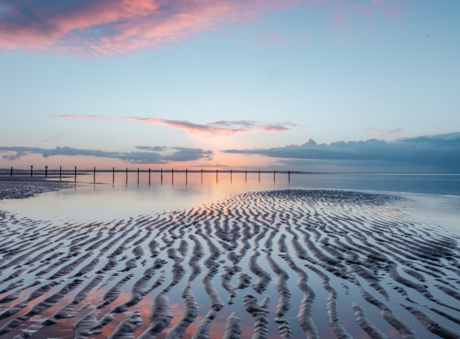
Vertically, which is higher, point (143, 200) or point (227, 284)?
point (227, 284)

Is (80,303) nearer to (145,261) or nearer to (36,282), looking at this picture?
(36,282)

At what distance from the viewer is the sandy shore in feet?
12.1

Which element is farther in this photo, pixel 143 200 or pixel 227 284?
pixel 143 200

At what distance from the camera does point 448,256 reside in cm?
707

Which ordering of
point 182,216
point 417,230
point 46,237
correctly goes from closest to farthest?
point 46,237 → point 417,230 → point 182,216

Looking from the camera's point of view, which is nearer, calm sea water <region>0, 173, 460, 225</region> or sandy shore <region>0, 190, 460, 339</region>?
sandy shore <region>0, 190, 460, 339</region>

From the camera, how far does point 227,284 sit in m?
5.14

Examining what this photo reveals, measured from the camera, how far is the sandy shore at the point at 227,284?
3.68 meters

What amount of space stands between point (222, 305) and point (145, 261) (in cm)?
279

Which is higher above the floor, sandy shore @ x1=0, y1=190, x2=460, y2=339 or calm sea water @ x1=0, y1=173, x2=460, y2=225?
sandy shore @ x1=0, y1=190, x2=460, y2=339

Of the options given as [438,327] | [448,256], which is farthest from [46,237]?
[448,256]

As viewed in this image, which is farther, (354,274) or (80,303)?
(354,274)

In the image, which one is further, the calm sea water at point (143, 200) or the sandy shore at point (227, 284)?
the calm sea water at point (143, 200)

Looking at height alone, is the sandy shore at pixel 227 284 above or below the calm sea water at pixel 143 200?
above
